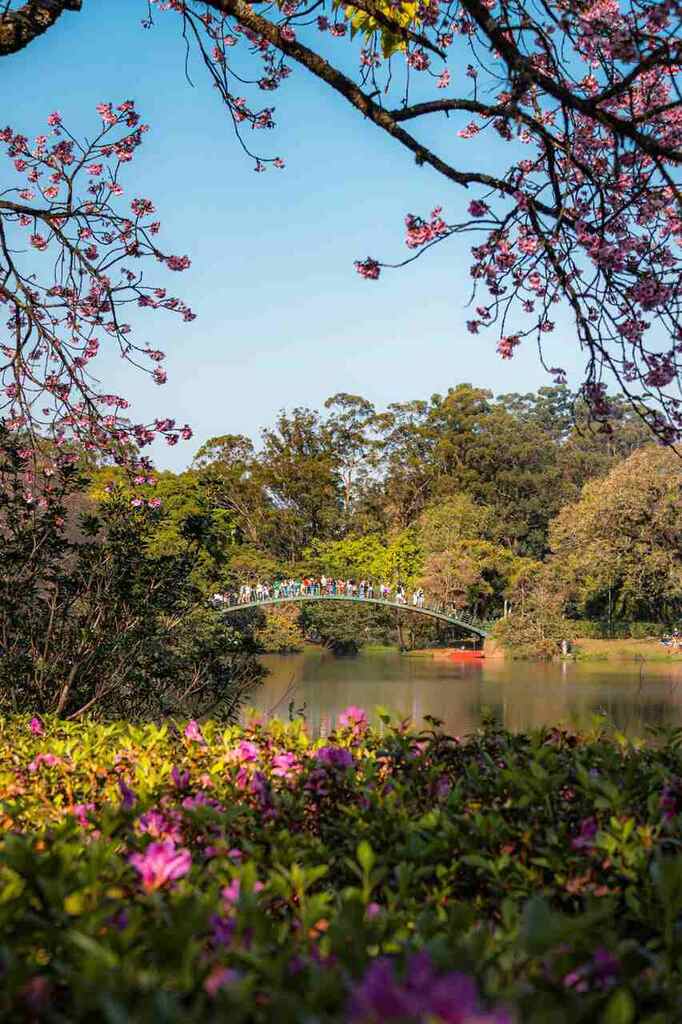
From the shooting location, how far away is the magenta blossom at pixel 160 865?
1.22 meters

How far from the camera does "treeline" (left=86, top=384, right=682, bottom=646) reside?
23.2 meters

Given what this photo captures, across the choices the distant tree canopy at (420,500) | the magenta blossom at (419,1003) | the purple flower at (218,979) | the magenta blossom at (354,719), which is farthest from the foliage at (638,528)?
the magenta blossom at (419,1003)

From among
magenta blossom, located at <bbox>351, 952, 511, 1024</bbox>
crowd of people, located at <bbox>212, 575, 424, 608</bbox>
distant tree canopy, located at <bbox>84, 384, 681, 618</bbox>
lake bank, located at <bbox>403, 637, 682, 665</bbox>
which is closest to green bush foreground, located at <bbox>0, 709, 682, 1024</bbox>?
magenta blossom, located at <bbox>351, 952, 511, 1024</bbox>

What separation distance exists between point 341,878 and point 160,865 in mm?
502

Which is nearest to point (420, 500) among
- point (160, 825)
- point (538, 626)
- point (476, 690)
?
point (538, 626)

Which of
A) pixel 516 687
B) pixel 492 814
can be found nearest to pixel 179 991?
pixel 492 814

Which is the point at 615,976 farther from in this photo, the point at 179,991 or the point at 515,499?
the point at 515,499

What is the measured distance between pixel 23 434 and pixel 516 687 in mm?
13555

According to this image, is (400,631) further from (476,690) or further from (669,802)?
(669,802)

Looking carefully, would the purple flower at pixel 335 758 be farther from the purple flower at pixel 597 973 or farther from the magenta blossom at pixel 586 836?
the purple flower at pixel 597 973

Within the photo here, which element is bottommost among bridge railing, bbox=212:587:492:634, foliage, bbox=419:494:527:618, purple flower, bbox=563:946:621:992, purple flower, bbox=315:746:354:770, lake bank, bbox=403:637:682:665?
lake bank, bbox=403:637:682:665

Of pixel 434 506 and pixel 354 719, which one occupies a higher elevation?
pixel 434 506

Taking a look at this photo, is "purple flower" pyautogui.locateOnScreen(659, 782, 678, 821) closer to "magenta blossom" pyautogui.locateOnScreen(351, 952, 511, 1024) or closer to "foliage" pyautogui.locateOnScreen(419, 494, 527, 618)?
"magenta blossom" pyautogui.locateOnScreen(351, 952, 511, 1024)

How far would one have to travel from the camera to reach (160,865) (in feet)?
4.04
